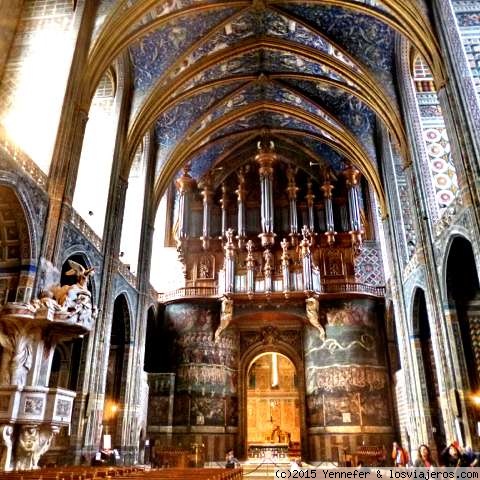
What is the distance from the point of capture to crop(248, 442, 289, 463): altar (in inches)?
863

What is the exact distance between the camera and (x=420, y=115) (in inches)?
616

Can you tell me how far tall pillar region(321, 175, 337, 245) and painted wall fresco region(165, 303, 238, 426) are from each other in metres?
6.39

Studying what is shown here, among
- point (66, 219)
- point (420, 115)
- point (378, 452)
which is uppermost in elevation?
point (420, 115)

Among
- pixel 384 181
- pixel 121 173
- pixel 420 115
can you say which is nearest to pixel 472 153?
pixel 420 115

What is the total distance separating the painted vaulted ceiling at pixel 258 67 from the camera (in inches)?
569

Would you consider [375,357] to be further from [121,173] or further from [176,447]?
[121,173]

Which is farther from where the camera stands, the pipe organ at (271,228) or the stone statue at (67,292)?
the pipe organ at (271,228)

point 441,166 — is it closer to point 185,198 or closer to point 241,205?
point 241,205

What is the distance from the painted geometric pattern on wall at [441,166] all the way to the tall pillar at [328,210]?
758 centimetres

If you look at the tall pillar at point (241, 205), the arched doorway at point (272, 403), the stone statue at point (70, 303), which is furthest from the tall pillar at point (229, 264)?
the stone statue at point (70, 303)

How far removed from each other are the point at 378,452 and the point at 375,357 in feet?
12.7

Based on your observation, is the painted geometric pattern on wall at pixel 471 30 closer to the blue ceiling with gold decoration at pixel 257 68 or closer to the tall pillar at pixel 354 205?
the blue ceiling with gold decoration at pixel 257 68

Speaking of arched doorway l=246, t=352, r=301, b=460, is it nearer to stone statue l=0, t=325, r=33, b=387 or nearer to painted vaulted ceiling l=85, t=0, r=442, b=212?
painted vaulted ceiling l=85, t=0, r=442, b=212

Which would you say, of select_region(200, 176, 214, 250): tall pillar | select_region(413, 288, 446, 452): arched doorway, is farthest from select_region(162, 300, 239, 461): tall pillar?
select_region(413, 288, 446, 452): arched doorway
